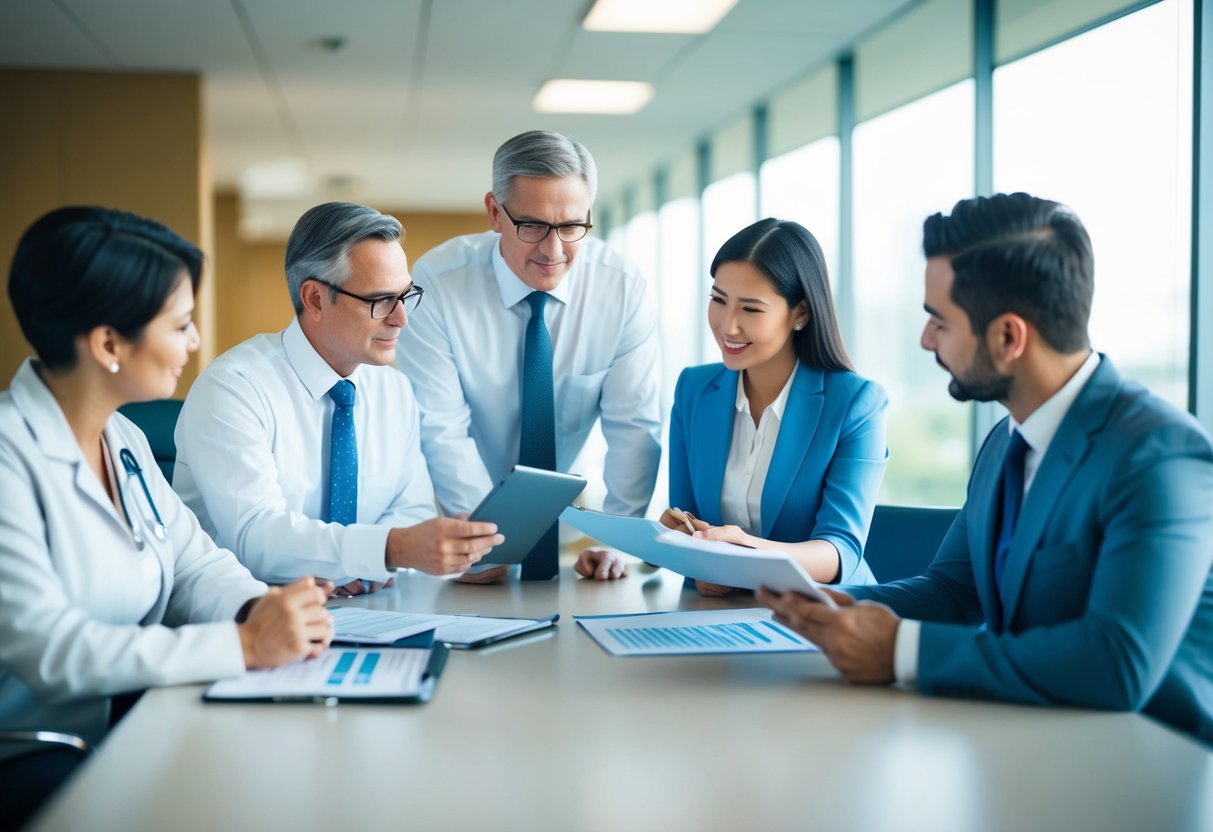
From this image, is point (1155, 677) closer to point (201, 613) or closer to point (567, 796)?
point (567, 796)

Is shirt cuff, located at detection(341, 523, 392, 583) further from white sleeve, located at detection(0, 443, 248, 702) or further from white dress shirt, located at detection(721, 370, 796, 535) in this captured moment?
white dress shirt, located at detection(721, 370, 796, 535)

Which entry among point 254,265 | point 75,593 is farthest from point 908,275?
point 254,265

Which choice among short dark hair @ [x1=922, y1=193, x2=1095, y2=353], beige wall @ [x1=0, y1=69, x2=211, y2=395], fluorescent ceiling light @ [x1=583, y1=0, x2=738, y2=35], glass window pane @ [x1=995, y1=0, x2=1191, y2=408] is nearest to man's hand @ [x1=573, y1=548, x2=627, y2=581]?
short dark hair @ [x1=922, y1=193, x2=1095, y2=353]

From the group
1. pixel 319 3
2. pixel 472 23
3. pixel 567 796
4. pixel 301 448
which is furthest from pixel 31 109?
pixel 567 796

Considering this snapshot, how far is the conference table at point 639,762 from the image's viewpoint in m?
1.12

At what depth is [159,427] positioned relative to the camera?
2.97 meters

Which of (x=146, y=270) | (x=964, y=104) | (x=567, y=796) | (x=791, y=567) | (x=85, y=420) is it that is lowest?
(x=567, y=796)

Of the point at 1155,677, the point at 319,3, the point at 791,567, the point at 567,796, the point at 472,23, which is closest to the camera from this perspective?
the point at 567,796

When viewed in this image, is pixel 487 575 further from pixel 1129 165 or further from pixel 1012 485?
pixel 1129 165

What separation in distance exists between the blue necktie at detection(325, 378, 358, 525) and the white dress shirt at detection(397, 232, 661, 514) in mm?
353

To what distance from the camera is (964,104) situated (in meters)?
5.45

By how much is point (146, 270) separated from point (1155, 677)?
1.53 m

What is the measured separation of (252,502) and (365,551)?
0.28 meters

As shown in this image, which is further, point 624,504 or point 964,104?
point 964,104
